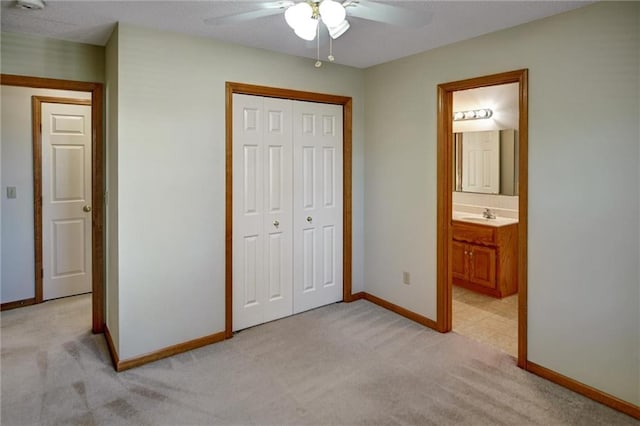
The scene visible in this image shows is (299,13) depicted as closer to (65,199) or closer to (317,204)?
(317,204)

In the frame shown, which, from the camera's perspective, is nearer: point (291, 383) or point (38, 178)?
point (291, 383)

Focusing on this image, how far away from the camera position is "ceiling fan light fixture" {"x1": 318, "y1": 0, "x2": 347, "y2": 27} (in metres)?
1.73

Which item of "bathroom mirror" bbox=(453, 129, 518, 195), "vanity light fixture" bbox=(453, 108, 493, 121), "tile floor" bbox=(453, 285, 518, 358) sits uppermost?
"vanity light fixture" bbox=(453, 108, 493, 121)

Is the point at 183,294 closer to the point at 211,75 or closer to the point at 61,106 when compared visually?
the point at 211,75

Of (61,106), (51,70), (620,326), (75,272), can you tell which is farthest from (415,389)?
(61,106)

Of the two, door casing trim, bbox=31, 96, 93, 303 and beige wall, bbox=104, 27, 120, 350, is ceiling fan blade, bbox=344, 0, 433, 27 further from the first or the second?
door casing trim, bbox=31, 96, 93, 303

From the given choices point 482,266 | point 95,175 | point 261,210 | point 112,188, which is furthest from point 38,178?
point 482,266

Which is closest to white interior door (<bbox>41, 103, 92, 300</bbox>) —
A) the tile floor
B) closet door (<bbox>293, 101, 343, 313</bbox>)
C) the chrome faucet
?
closet door (<bbox>293, 101, 343, 313</bbox>)

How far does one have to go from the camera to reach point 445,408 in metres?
2.35

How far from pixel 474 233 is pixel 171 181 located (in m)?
3.06

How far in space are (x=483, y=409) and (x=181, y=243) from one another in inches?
87.6

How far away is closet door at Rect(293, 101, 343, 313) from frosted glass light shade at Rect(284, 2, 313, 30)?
1.74 metres

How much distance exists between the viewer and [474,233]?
4.34 m

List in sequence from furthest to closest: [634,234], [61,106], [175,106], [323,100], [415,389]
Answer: [61,106] < [323,100] < [175,106] < [415,389] < [634,234]
